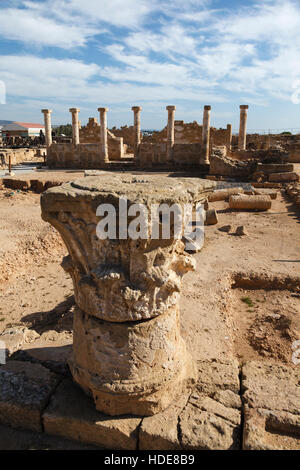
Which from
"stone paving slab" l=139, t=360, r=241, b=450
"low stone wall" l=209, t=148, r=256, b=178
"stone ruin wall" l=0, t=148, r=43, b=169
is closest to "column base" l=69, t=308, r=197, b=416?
"stone paving slab" l=139, t=360, r=241, b=450

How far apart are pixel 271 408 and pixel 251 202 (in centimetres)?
1007

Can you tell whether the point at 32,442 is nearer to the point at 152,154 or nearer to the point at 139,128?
the point at 152,154

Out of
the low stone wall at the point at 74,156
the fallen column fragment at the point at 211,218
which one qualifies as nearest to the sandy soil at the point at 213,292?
the fallen column fragment at the point at 211,218

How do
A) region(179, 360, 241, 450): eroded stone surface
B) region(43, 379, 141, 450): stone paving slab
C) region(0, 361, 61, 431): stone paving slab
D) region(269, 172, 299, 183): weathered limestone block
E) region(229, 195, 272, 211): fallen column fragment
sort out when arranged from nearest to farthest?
region(179, 360, 241, 450): eroded stone surface < region(43, 379, 141, 450): stone paving slab < region(0, 361, 61, 431): stone paving slab < region(229, 195, 272, 211): fallen column fragment < region(269, 172, 299, 183): weathered limestone block

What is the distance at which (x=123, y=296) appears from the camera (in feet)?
8.72

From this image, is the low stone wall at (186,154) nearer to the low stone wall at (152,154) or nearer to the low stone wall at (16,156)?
the low stone wall at (152,154)

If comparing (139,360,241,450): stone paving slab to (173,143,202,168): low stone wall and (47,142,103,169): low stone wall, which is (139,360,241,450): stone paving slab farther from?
(47,142,103,169): low stone wall

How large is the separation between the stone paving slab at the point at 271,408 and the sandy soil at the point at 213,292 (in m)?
1.22

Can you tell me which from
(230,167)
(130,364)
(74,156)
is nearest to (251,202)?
(230,167)

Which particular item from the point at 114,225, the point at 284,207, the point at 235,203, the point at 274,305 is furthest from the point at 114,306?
the point at 284,207

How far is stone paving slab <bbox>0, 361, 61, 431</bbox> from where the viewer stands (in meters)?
2.90

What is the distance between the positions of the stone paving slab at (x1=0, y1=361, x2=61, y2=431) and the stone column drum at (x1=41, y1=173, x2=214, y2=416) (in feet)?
1.24

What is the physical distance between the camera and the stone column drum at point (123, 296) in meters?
2.65

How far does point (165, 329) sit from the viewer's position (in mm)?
2896
